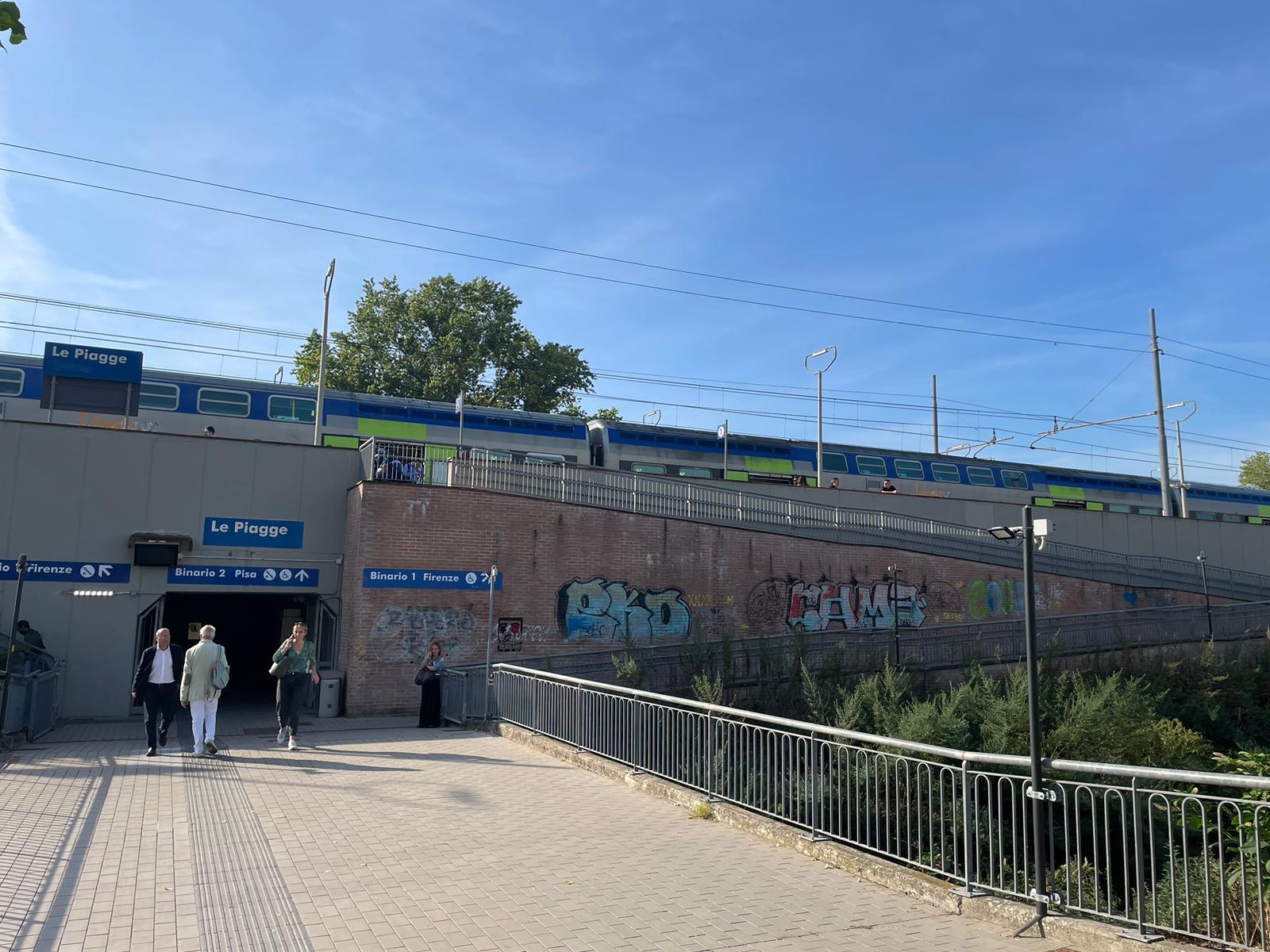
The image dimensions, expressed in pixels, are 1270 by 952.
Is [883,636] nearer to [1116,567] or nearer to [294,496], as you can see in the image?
[1116,567]

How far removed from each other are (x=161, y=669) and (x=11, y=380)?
14907 millimetres

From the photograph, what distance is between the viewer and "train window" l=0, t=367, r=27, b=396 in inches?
931

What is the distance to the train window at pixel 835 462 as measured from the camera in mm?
35438

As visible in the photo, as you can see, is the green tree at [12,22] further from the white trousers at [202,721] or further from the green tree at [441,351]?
the green tree at [441,351]

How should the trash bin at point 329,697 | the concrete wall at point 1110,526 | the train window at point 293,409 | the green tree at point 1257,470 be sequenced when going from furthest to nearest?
1. the green tree at point 1257,470
2. the concrete wall at point 1110,526
3. the train window at point 293,409
4. the trash bin at point 329,697

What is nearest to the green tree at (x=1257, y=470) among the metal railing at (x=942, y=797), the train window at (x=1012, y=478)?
the train window at (x=1012, y=478)

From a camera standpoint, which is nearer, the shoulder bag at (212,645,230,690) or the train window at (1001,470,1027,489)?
the shoulder bag at (212,645,230,690)

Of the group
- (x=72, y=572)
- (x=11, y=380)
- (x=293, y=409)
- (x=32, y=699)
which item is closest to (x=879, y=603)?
(x=293, y=409)

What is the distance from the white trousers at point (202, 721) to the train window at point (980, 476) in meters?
31.9

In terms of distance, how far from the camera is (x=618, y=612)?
2256 centimetres

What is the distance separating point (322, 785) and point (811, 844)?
585 centimetres

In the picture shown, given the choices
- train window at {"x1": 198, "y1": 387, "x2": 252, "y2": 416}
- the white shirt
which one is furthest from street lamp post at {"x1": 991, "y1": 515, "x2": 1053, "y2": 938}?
train window at {"x1": 198, "y1": 387, "x2": 252, "y2": 416}

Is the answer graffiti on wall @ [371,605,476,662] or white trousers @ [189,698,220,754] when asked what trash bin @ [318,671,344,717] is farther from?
white trousers @ [189,698,220,754]

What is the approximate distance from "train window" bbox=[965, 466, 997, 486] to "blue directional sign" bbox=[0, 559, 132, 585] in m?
30.3
